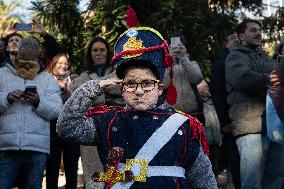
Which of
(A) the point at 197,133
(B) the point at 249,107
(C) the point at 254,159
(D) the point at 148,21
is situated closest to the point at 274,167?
(C) the point at 254,159

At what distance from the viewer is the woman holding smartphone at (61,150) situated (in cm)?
624

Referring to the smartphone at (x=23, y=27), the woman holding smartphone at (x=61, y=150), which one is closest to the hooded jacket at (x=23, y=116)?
the woman holding smartphone at (x=61, y=150)

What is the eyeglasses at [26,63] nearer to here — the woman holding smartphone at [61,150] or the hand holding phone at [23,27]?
the woman holding smartphone at [61,150]

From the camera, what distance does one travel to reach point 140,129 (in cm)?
297

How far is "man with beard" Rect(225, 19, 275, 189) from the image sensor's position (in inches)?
212

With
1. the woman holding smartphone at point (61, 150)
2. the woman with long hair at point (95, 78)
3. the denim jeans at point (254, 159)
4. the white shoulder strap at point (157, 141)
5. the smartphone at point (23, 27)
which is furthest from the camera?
the smartphone at point (23, 27)

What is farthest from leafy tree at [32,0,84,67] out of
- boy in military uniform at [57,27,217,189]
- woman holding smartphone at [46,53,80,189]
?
boy in military uniform at [57,27,217,189]

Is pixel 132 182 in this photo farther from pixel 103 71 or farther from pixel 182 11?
pixel 182 11

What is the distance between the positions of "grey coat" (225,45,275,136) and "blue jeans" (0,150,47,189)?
5.79ft

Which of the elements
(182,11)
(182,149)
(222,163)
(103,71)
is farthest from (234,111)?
(182,11)

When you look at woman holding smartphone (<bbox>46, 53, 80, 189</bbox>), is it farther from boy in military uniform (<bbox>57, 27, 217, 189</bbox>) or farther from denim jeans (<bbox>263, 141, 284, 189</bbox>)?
boy in military uniform (<bbox>57, 27, 217, 189</bbox>)

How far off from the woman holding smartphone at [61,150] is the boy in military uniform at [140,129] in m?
3.05

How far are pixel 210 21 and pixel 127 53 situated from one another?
7411 mm

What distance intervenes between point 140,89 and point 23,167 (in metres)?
2.40
